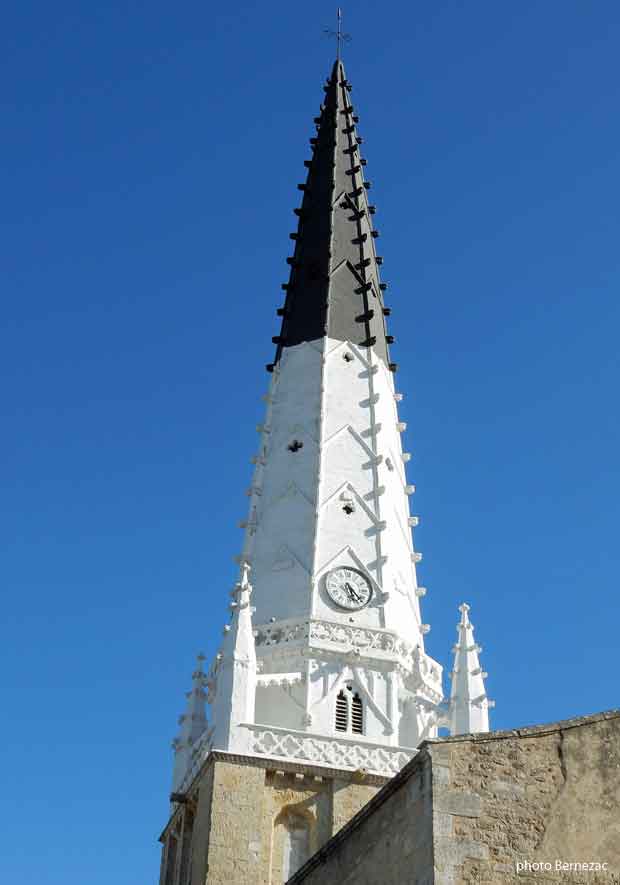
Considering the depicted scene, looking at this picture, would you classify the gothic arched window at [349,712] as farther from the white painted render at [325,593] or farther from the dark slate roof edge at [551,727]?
the dark slate roof edge at [551,727]

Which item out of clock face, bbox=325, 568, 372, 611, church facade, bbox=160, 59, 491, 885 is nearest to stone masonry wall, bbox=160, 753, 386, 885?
church facade, bbox=160, 59, 491, 885

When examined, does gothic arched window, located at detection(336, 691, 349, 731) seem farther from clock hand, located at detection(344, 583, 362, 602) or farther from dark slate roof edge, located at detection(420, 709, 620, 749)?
dark slate roof edge, located at detection(420, 709, 620, 749)

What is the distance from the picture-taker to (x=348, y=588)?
1206 inches

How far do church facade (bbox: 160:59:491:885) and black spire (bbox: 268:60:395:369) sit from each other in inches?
2.4

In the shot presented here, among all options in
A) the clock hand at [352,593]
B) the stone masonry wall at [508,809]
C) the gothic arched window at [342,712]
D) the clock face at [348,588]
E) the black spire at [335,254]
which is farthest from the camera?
the black spire at [335,254]

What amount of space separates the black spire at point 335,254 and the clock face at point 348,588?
23.8ft

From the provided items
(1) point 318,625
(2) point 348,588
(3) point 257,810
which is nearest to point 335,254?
(2) point 348,588

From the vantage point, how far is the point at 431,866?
48.8 ft

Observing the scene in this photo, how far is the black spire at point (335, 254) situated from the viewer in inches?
1416

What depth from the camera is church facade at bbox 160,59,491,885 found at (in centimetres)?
A: 2653

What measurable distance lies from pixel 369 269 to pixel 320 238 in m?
1.66

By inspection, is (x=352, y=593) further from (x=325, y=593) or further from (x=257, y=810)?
(x=257, y=810)

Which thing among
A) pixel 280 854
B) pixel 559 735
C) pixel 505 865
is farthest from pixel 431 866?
pixel 280 854

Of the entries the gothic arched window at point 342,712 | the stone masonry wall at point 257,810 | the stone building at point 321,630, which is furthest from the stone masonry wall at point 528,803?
the gothic arched window at point 342,712
